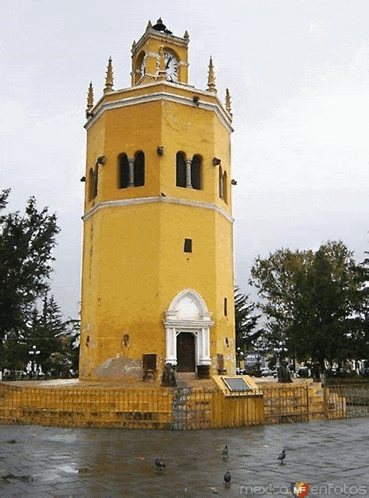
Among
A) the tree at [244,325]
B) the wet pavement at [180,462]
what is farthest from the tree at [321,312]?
the wet pavement at [180,462]

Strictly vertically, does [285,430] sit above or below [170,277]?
below

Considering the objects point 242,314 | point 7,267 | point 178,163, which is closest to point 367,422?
point 178,163

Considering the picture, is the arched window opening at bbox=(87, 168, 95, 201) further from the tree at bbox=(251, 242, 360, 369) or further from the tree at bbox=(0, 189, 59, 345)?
the tree at bbox=(251, 242, 360, 369)

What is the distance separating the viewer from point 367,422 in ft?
44.2

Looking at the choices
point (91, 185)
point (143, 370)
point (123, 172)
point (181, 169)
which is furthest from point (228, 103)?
point (143, 370)

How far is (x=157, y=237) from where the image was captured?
62.7 ft

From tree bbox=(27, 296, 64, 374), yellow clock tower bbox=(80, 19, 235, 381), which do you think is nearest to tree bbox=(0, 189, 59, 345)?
yellow clock tower bbox=(80, 19, 235, 381)

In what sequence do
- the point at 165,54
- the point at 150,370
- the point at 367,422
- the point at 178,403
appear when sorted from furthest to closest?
the point at 165,54, the point at 150,370, the point at 367,422, the point at 178,403

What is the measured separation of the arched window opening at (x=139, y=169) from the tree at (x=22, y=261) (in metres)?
5.57

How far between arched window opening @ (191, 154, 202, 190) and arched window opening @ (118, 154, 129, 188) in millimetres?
2481

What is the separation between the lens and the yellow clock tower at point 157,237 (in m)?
18.7

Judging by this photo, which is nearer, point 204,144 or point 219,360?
point 219,360

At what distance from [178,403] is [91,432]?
6.75 ft

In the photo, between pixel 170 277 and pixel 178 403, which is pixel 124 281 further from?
pixel 178 403
